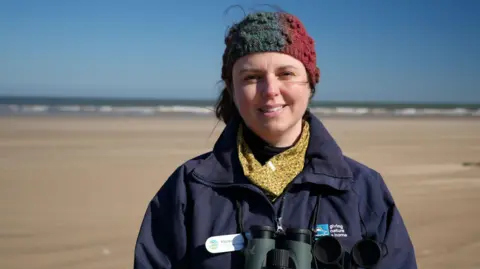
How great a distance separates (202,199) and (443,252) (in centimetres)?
415

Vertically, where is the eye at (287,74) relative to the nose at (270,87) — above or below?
above

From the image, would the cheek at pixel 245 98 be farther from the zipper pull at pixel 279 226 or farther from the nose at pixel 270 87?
the zipper pull at pixel 279 226

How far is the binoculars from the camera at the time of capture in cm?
196

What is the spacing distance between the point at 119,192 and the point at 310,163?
594cm

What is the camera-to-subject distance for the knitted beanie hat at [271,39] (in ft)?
6.88

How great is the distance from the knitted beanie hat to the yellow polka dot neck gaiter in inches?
12.2

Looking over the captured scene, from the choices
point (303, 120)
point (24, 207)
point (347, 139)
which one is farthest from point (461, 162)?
point (303, 120)

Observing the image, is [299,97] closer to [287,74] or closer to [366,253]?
[287,74]

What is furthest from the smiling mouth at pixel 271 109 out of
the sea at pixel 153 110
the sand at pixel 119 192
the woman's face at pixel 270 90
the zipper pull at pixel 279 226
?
the sea at pixel 153 110

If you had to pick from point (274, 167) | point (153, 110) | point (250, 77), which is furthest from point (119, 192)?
point (153, 110)

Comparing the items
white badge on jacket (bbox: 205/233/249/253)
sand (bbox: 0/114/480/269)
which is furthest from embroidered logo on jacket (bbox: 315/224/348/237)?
sand (bbox: 0/114/480/269)

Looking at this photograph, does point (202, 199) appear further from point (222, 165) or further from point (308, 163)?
point (308, 163)

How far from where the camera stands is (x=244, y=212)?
2.11 m

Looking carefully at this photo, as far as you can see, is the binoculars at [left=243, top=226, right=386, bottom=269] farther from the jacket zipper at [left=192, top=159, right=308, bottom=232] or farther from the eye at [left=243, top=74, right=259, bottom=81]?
the eye at [left=243, top=74, right=259, bottom=81]
